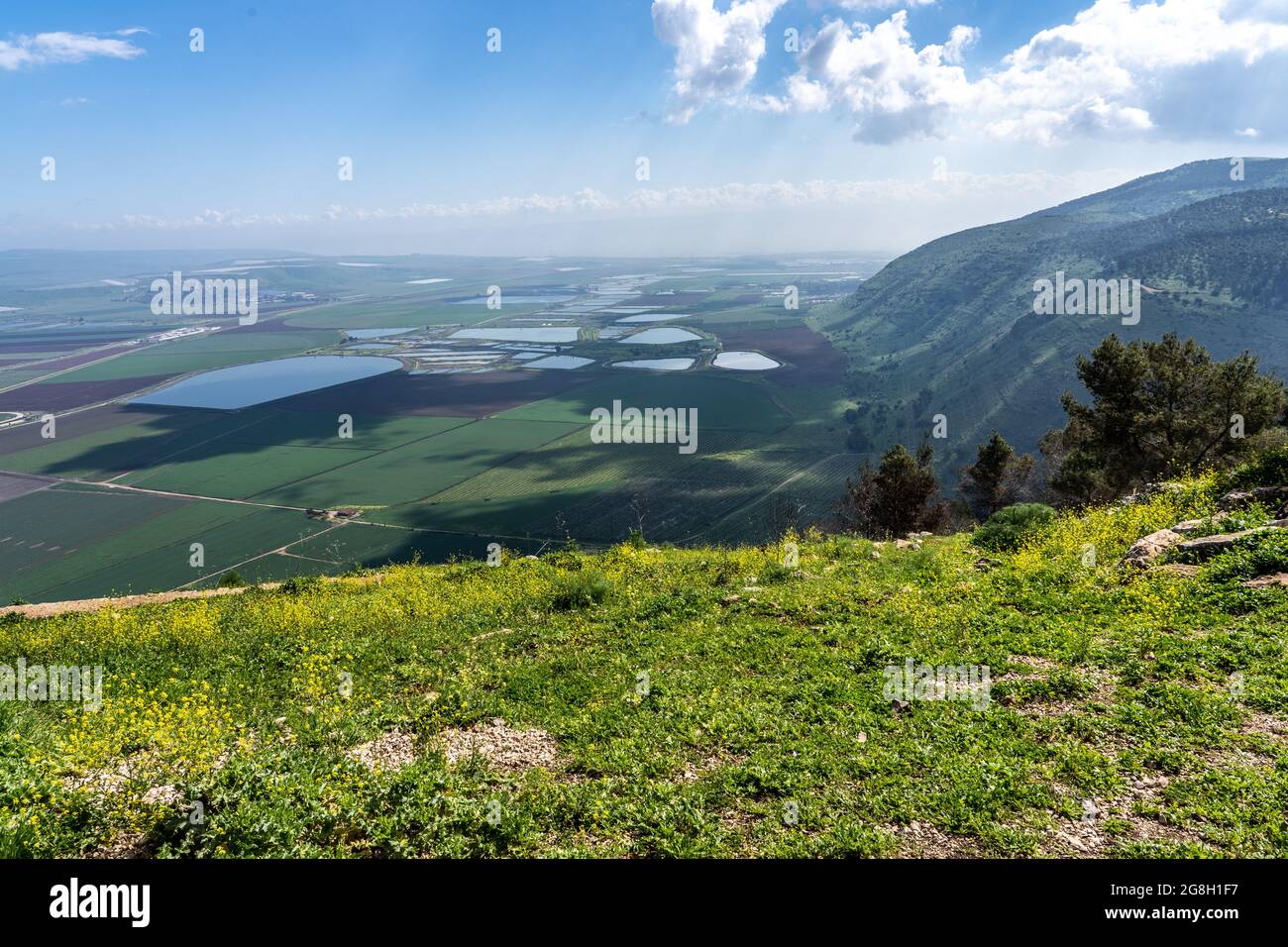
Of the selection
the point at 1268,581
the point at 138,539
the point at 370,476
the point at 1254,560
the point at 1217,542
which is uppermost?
the point at 1217,542

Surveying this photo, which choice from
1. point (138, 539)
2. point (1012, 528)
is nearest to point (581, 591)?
point (1012, 528)

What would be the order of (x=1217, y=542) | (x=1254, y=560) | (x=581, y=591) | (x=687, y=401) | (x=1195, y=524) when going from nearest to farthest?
1. (x=1254, y=560)
2. (x=1217, y=542)
3. (x=1195, y=524)
4. (x=581, y=591)
5. (x=687, y=401)

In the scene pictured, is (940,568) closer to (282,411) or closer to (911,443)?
(911,443)

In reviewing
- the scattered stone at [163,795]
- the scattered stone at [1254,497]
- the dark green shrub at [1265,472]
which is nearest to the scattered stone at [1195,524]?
the scattered stone at [1254,497]

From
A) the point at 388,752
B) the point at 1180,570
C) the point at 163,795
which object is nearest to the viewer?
the point at 163,795

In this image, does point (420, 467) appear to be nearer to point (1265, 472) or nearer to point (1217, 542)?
point (1265, 472)

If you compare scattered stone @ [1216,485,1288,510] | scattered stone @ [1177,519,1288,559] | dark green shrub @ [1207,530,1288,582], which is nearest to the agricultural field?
scattered stone @ [1177,519,1288,559]
